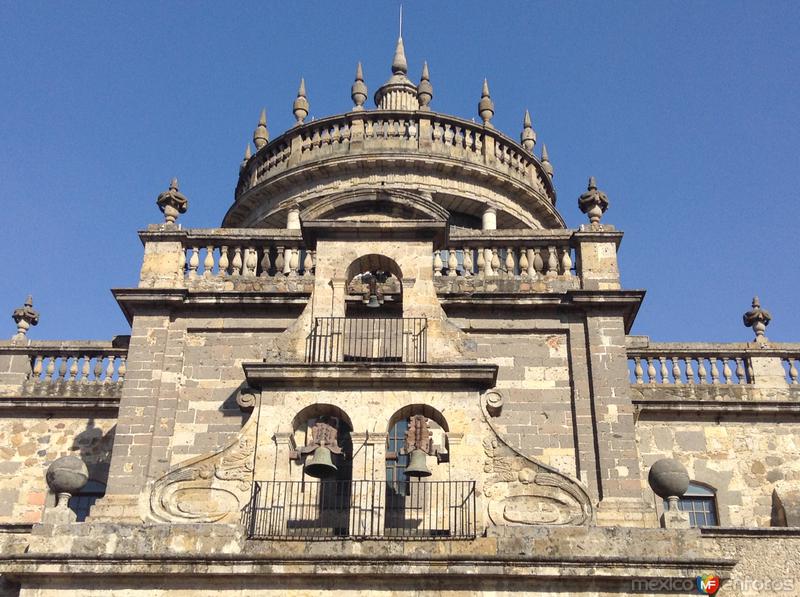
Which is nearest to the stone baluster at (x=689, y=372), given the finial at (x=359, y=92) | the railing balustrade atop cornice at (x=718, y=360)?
the railing balustrade atop cornice at (x=718, y=360)

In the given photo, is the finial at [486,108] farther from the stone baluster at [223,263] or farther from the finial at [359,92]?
the stone baluster at [223,263]

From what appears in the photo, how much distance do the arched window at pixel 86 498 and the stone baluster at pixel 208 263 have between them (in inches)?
172

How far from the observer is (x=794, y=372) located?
798 inches

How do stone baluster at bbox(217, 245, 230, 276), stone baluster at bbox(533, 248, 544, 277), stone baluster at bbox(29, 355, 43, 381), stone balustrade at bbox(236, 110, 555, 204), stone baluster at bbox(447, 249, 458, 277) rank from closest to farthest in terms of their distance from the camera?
stone baluster at bbox(533, 248, 544, 277), stone baluster at bbox(217, 245, 230, 276), stone baluster at bbox(447, 249, 458, 277), stone baluster at bbox(29, 355, 43, 381), stone balustrade at bbox(236, 110, 555, 204)

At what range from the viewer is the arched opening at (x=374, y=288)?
17141mm

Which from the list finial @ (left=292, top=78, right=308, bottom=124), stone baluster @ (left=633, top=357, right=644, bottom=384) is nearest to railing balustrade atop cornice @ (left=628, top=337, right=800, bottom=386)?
stone baluster @ (left=633, top=357, right=644, bottom=384)

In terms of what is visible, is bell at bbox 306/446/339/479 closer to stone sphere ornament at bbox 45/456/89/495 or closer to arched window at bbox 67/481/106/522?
stone sphere ornament at bbox 45/456/89/495

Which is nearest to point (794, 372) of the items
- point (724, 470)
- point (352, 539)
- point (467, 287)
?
point (724, 470)

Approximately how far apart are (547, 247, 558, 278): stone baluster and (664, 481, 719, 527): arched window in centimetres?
452

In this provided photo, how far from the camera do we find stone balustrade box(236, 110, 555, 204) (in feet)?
80.0

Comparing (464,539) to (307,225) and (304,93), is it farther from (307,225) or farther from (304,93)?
(304,93)

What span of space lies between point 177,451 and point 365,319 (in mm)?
3461

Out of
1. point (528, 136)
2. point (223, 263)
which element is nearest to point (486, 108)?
point (528, 136)

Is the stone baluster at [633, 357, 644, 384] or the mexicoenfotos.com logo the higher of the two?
the stone baluster at [633, 357, 644, 384]
